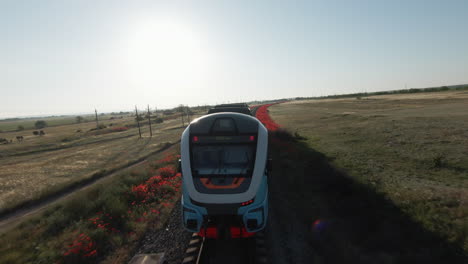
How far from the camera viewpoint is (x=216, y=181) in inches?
216

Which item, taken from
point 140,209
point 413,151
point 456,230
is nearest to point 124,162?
point 140,209

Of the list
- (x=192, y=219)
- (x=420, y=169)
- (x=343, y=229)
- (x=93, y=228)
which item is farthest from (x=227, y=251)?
(x=420, y=169)

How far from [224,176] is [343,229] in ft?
15.2

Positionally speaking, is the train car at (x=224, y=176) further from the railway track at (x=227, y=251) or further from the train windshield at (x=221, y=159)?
the railway track at (x=227, y=251)

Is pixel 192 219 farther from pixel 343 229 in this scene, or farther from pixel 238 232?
pixel 343 229

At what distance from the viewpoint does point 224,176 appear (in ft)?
18.0

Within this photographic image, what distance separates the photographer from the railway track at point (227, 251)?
17.5 feet

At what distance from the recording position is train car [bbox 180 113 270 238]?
514 cm

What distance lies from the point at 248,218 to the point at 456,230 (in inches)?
251

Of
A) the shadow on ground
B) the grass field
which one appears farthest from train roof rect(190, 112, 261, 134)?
the grass field

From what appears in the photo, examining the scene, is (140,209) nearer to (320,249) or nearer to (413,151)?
(320,249)

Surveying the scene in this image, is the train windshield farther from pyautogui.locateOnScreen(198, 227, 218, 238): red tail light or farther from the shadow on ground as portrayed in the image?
the shadow on ground

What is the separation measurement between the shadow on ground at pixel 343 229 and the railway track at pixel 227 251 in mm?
511

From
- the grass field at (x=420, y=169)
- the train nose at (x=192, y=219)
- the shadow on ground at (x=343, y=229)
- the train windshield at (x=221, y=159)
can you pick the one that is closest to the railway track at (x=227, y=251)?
the shadow on ground at (x=343, y=229)
